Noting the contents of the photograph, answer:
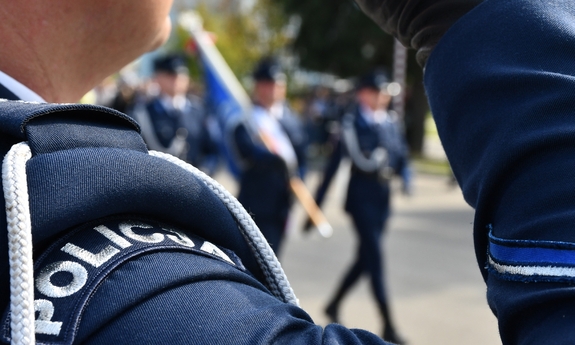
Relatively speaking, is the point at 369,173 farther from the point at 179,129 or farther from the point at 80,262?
the point at 80,262

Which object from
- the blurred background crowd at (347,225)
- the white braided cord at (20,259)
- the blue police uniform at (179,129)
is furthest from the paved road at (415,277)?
the white braided cord at (20,259)

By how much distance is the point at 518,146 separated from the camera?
0.63 m

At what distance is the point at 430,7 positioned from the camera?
76 centimetres

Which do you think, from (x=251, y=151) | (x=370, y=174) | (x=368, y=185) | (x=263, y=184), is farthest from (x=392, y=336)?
(x=251, y=151)

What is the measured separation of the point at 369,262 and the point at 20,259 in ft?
14.4

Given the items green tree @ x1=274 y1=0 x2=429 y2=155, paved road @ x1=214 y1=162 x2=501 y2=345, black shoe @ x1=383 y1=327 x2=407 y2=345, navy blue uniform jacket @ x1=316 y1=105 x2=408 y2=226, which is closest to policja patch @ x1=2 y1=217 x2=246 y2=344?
paved road @ x1=214 y1=162 x2=501 y2=345

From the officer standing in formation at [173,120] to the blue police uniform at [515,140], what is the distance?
258 inches

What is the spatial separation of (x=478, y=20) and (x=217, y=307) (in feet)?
1.32

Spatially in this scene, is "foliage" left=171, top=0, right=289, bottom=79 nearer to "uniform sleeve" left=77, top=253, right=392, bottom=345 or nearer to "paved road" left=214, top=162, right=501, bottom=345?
"paved road" left=214, top=162, right=501, bottom=345

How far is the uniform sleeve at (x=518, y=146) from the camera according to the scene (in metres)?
0.60

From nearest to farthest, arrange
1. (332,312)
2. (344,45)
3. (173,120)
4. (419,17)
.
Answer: (419,17) < (332,312) < (173,120) < (344,45)

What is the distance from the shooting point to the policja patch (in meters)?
0.64

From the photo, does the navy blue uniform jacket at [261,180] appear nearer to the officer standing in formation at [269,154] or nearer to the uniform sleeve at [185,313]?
the officer standing in formation at [269,154]

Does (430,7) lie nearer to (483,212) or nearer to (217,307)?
(483,212)
